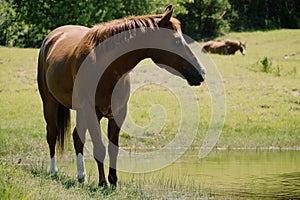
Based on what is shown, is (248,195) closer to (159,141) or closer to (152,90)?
(159,141)

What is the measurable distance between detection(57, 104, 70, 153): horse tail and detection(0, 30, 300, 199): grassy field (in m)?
0.50

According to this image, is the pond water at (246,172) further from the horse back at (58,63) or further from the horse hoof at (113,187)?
the horse back at (58,63)

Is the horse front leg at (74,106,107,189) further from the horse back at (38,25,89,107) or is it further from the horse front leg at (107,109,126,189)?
the horse back at (38,25,89,107)

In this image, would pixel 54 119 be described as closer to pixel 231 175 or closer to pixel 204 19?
pixel 231 175

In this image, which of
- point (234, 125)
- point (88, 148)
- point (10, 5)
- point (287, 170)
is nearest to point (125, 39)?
point (287, 170)

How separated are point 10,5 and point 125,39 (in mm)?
24202

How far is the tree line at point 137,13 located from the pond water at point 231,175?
1063 cm

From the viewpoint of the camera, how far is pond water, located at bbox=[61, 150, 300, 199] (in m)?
8.33

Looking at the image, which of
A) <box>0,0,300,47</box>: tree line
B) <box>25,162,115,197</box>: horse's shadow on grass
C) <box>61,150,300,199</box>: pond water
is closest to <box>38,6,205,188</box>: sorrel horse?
<box>25,162,115,197</box>: horse's shadow on grass

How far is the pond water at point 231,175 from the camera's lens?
8329mm

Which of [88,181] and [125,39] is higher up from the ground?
[125,39]

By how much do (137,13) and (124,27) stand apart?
74.1 feet

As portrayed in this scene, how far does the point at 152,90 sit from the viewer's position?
17.8m

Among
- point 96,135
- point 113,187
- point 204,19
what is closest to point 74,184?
point 113,187
